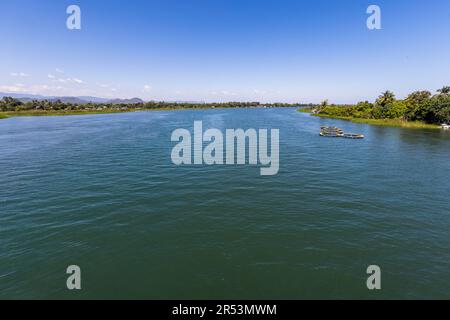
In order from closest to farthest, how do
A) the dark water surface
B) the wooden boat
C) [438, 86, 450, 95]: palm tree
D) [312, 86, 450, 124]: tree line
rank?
1. the dark water surface
2. the wooden boat
3. [312, 86, 450, 124]: tree line
4. [438, 86, 450, 95]: palm tree

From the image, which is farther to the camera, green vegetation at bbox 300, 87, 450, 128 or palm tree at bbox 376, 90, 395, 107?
palm tree at bbox 376, 90, 395, 107

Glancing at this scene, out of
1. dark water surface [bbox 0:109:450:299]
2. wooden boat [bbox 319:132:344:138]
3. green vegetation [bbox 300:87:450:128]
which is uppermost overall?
green vegetation [bbox 300:87:450:128]

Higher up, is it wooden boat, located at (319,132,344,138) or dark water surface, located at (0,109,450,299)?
wooden boat, located at (319,132,344,138)

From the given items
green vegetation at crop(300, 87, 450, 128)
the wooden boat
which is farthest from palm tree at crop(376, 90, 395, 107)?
the wooden boat

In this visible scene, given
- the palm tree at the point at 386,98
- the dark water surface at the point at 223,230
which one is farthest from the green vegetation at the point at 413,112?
the dark water surface at the point at 223,230

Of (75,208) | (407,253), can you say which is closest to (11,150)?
(75,208)

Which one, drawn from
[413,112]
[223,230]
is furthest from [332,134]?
[223,230]

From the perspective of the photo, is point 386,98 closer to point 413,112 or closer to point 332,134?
point 413,112

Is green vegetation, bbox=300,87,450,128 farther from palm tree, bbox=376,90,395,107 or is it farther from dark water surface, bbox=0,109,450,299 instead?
dark water surface, bbox=0,109,450,299
